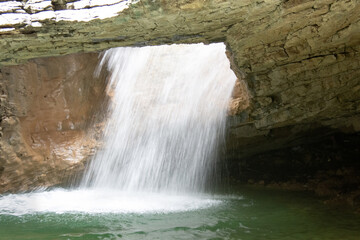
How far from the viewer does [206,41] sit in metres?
5.39

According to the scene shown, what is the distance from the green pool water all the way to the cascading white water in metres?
2.25

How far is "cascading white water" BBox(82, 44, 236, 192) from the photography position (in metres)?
8.38

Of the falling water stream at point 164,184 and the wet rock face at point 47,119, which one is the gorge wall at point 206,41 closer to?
the wet rock face at point 47,119

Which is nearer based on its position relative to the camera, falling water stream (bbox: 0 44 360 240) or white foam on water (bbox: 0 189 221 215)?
falling water stream (bbox: 0 44 360 240)

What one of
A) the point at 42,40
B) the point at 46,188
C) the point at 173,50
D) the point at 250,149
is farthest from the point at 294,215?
the point at 173,50

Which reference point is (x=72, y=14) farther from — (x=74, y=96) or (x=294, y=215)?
(x=74, y=96)

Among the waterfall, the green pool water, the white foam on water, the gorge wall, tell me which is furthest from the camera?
the waterfall

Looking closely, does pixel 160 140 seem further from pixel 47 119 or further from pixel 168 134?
pixel 47 119

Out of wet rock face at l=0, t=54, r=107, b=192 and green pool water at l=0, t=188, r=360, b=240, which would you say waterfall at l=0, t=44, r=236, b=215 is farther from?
green pool water at l=0, t=188, r=360, b=240

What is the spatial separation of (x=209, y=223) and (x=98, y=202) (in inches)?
109

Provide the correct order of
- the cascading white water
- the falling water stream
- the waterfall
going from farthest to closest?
the cascading white water, the waterfall, the falling water stream

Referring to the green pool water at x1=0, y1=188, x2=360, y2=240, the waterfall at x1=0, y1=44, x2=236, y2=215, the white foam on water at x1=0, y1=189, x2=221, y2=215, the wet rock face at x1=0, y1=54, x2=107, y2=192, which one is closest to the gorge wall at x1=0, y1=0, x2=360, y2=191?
the wet rock face at x1=0, y1=54, x2=107, y2=192

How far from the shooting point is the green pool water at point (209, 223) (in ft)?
15.2

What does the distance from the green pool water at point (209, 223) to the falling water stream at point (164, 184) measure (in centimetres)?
1
